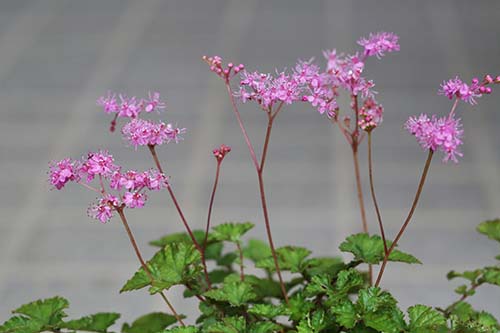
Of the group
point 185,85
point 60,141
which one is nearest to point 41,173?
point 60,141

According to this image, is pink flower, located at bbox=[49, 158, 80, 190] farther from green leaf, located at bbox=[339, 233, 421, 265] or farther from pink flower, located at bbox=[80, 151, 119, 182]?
green leaf, located at bbox=[339, 233, 421, 265]

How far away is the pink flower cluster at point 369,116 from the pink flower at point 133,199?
243 millimetres

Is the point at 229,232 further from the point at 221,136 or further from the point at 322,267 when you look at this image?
the point at 221,136

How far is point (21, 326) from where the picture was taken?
0.97 metres

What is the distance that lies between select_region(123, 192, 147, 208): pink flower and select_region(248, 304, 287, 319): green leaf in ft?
0.61

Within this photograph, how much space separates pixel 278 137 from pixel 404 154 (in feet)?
1.69

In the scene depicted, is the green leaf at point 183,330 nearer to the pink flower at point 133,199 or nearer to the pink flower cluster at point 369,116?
Result: the pink flower at point 133,199

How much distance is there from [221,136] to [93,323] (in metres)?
2.36

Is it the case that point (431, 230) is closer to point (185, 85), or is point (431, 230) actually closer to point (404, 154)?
point (404, 154)

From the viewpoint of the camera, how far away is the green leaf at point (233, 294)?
0.93 meters

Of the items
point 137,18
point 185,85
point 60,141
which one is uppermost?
point 137,18

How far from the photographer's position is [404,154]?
3199 millimetres

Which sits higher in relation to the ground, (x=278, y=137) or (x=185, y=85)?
(x=185, y=85)

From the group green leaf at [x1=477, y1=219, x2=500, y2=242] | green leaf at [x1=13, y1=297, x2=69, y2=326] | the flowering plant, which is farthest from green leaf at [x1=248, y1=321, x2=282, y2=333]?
Result: green leaf at [x1=477, y1=219, x2=500, y2=242]
